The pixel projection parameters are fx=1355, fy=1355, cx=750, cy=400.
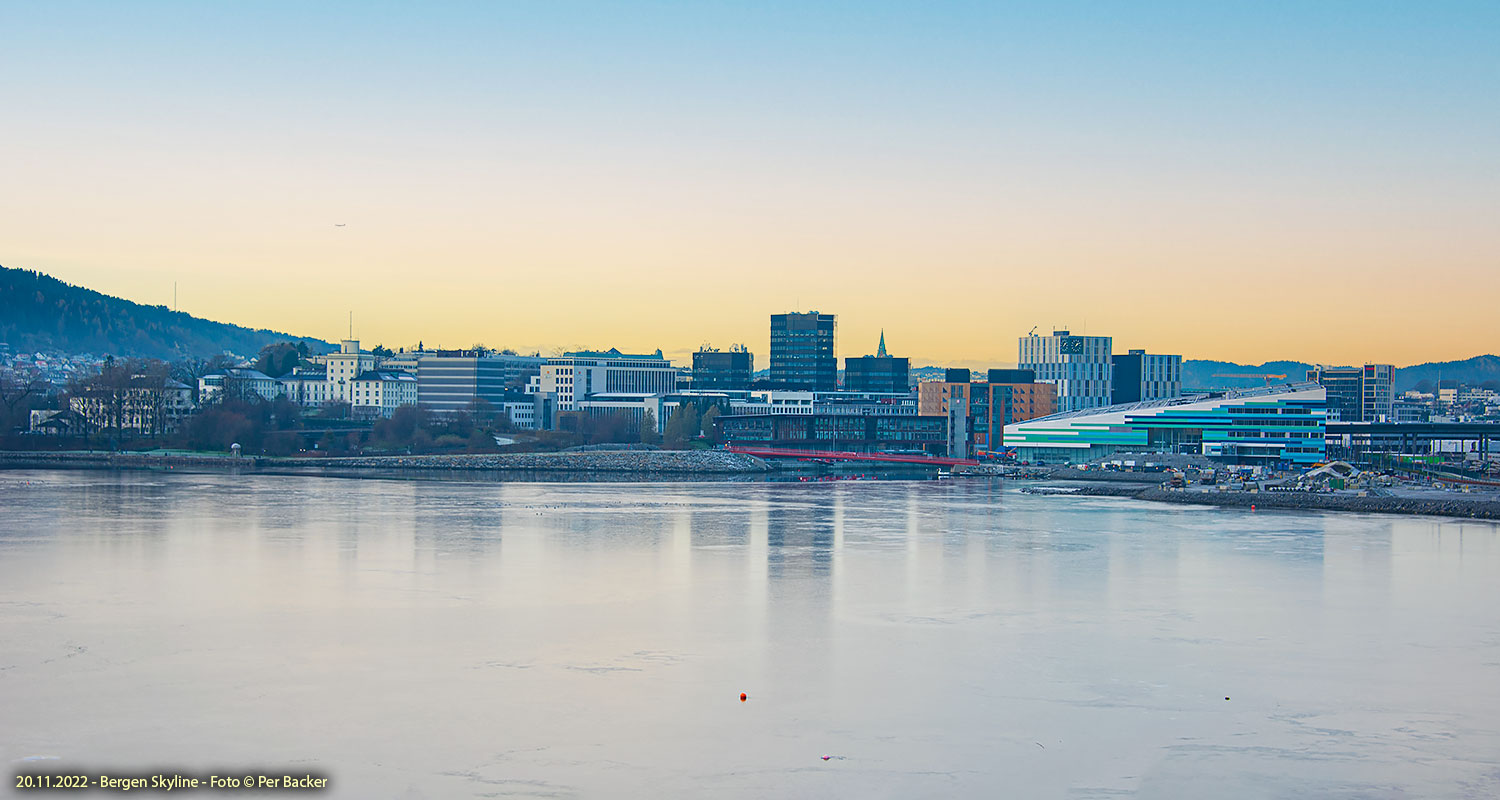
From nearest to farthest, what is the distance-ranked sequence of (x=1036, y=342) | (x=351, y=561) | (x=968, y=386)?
(x=351, y=561), (x=968, y=386), (x=1036, y=342)

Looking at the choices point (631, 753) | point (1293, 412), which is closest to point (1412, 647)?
point (631, 753)

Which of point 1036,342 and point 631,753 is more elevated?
point 1036,342

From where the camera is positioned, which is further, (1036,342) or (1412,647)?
(1036,342)

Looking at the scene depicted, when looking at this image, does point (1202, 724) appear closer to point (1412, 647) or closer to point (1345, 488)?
point (1412, 647)

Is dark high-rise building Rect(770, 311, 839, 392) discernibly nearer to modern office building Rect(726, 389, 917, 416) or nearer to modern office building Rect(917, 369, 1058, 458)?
modern office building Rect(726, 389, 917, 416)

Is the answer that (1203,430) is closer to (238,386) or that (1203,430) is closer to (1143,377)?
(1143,377)

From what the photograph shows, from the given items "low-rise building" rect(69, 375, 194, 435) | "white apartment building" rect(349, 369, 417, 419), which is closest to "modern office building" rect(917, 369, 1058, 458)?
"low-rise building" rect(69, 375, 194, 435)
